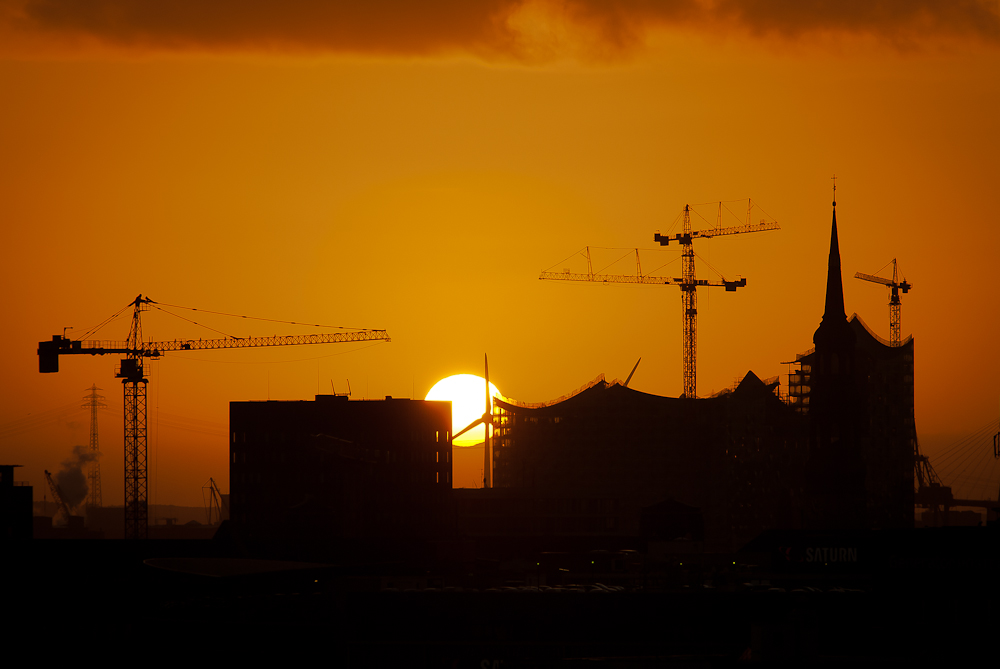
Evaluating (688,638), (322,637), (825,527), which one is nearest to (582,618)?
(688,638)

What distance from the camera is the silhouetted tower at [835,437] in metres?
159

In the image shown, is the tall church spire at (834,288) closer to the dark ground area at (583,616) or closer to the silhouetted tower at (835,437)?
the silhouetted tower at (835,437)

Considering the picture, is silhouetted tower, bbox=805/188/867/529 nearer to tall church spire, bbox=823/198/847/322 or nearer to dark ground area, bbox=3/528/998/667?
tall church spire, bbox=823/198/847/322

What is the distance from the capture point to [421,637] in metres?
101

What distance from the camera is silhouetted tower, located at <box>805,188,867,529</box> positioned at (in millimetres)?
158875

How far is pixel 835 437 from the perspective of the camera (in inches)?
6329

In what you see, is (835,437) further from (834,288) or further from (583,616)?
(583,616)

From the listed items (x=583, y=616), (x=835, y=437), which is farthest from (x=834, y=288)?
(x=583, y=616)

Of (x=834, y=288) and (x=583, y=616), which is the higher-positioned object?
(x=834, y=288)

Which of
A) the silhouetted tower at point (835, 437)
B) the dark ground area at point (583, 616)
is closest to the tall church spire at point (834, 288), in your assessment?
the silhouetted tower at point (835, 437)

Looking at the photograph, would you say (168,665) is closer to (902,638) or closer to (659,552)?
(902,638)

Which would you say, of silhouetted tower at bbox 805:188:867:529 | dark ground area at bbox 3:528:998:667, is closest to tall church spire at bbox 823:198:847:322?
silhouetted tower at bbox 805:188:867:529

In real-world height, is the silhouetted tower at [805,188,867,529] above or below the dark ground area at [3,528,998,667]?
Answer: above

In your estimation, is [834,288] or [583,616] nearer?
[583,616]
